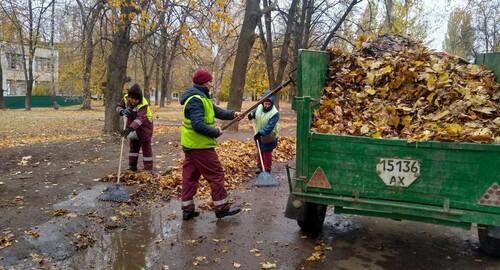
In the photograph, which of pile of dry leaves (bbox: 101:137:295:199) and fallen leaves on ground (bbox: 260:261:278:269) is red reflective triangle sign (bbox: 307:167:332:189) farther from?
pile of dry leaves (bbox: 101:137:295:199)

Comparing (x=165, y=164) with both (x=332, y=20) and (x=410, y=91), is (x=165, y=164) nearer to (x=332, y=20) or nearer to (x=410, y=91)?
(x=410, y=91)

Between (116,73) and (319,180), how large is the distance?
10000mm

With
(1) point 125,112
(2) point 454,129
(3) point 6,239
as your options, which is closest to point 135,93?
(1) point 125,112

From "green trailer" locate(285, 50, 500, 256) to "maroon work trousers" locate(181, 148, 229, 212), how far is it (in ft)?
3.97

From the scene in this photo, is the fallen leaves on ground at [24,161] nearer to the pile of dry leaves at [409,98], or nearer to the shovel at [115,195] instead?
the shovel at [115,195]

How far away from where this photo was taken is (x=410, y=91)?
15.7 ft

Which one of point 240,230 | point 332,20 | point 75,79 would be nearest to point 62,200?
point 240,230

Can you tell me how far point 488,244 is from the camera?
15.2 feet

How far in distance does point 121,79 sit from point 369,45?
9157 mm

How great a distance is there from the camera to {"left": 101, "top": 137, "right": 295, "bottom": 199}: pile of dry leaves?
7.01 meters

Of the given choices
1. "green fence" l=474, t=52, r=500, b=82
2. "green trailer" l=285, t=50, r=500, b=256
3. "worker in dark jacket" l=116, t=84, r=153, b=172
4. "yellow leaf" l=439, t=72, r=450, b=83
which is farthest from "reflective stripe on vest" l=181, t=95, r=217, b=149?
"green fence" l=474, t=52, r=500, b=82

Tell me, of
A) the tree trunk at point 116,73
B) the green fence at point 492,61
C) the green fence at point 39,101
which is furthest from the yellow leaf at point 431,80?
the green fence at point 39,101

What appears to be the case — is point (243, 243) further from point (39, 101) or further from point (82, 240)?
point (39, 101)

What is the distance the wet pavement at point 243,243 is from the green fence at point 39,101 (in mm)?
42036
